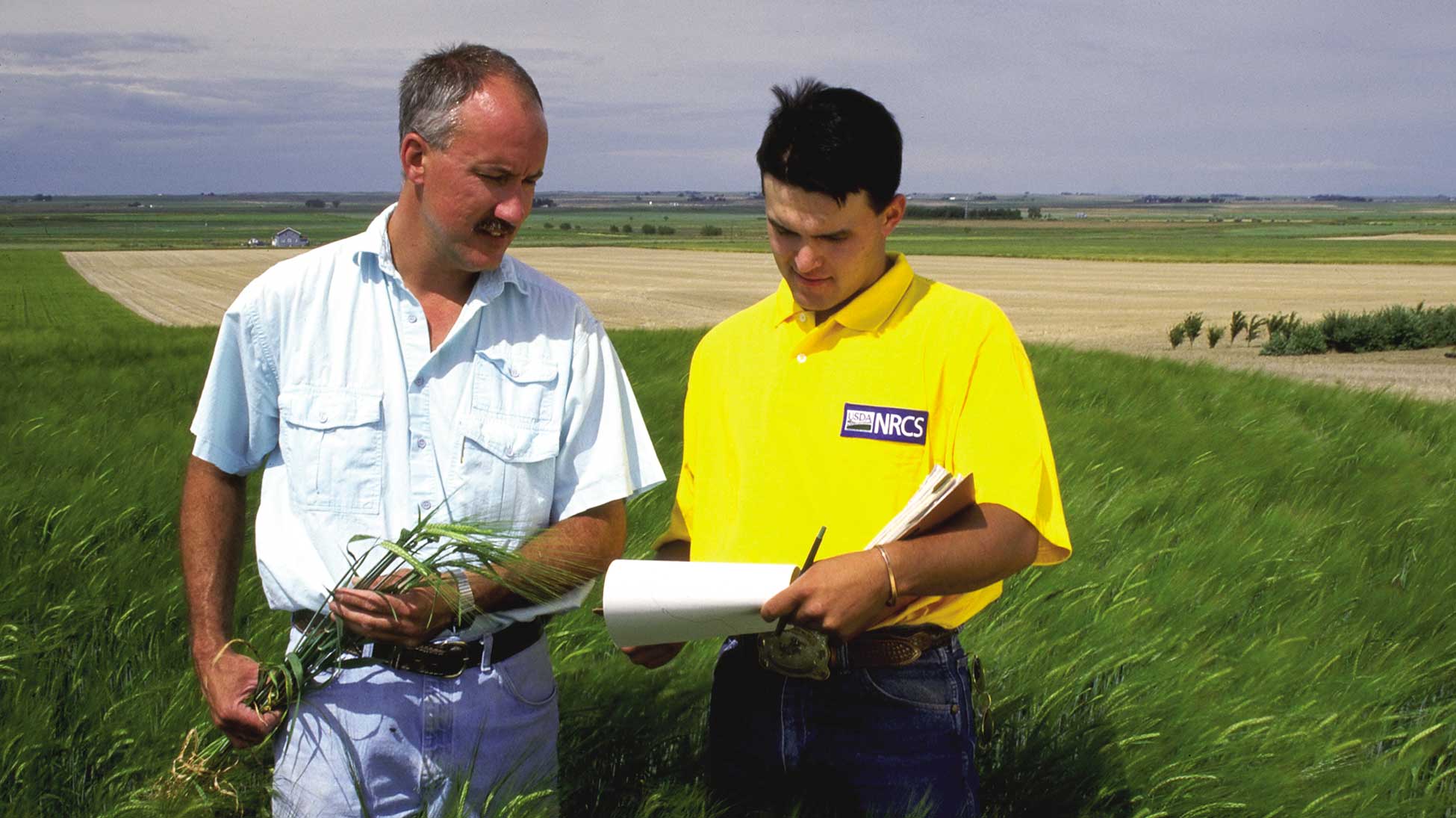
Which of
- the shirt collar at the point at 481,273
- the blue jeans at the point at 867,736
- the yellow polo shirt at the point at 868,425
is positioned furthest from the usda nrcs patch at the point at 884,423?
the shirt collar at the point at 481,273

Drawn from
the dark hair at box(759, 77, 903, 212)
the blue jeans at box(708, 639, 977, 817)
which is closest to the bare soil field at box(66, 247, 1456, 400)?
the blue jeans at box(708, 639, 977, 817)

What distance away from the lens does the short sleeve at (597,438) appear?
6.49 feet

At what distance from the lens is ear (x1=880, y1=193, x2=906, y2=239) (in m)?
1.90

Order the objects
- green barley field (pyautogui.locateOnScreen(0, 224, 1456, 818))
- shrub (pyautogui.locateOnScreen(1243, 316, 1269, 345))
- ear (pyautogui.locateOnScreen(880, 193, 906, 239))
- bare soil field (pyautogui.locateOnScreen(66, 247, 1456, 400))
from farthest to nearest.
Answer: shrub (pyautogui.locateOnScreen(1243, 316, 1269, 345)), bare soil field (pyautogui.locateOnScreen(66, 247, 1456, 400)), green barley field (pyautogui.locateOnScreen(0, 224, 1456, 818)), ear (pyautogui.locateOnScreen(880, 193, 906, 239))

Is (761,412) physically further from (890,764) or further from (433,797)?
(433,797)

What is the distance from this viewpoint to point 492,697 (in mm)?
1992

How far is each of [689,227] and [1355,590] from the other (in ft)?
455

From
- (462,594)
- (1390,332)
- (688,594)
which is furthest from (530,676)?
(1390,332)

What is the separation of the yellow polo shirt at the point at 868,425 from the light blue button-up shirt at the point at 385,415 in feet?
0.70

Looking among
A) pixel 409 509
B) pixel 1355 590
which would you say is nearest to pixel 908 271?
pixel 409 509

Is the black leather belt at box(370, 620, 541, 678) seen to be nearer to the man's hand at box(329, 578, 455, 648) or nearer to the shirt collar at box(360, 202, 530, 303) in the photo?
the man's hand at box(329, 578, 455, 648)

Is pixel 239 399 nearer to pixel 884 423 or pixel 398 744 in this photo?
pixel 398 744

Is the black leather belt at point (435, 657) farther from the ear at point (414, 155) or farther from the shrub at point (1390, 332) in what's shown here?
the shrub at point (1390, 332)

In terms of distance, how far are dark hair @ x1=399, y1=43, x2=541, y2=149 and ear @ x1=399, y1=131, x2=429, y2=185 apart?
1 centimetres
